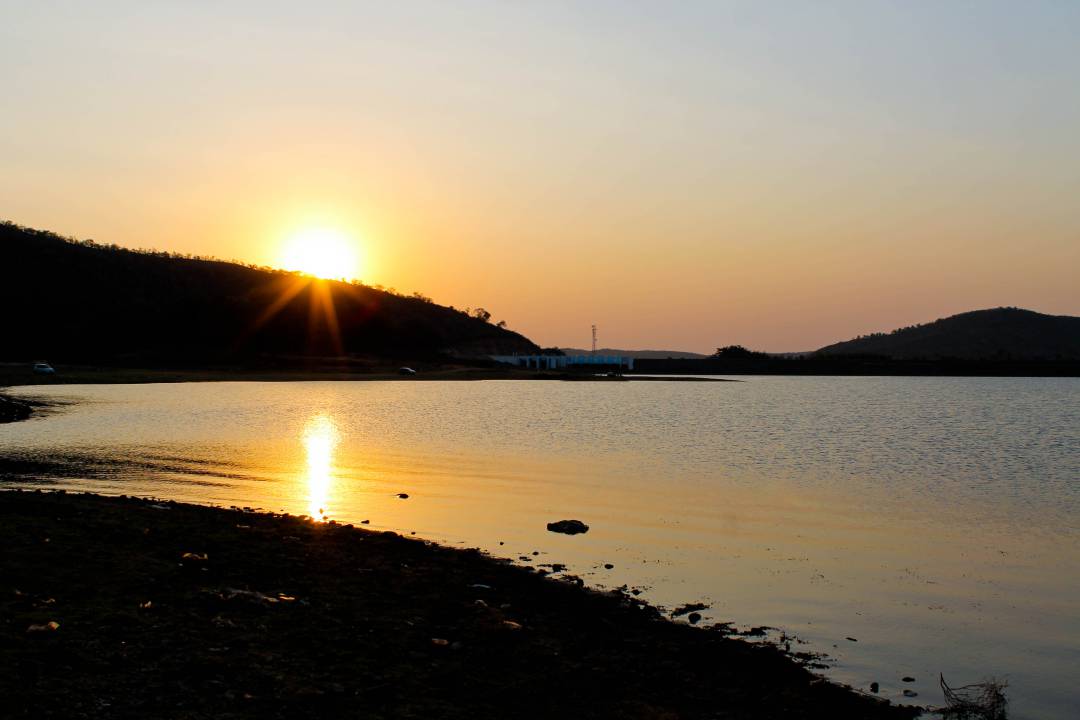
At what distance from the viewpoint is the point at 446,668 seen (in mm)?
12055

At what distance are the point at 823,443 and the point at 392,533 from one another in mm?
35614

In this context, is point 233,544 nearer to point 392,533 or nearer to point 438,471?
point 392,533

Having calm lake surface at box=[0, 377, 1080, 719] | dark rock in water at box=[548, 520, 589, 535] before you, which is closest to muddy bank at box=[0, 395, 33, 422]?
calm lake surface at box=[0, 377, 1080, 719]

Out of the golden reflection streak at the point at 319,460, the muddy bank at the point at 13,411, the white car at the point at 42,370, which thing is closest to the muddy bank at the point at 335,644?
the golden reflection streak at the point at 319,460

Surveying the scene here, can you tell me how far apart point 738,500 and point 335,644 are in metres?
19.5

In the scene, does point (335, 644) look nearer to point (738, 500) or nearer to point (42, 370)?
point (738, 500)

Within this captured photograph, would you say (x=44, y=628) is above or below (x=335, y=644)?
above

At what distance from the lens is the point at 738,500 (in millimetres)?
29859

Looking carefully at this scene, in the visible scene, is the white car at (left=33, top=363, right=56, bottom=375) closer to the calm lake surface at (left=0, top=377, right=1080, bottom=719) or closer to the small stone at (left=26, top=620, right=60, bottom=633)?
the calm lake surface at (left=0, top=377, right=1080, bottom=719)

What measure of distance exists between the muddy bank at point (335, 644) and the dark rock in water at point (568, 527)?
198 inches

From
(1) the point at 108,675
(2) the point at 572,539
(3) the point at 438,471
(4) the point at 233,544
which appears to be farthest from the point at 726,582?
(3) the point at 438,471

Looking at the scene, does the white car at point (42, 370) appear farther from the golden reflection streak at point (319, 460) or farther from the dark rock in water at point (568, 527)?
the dark rock in water at point (568, 527)

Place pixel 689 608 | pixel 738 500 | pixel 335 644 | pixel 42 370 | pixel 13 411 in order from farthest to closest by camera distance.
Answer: pixel 42 370 → pixel 13 411 → pixel 738 500 → pixel 689 608 → pixel 335 644

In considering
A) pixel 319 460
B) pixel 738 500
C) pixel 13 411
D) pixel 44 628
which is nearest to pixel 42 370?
pixel 13 411
